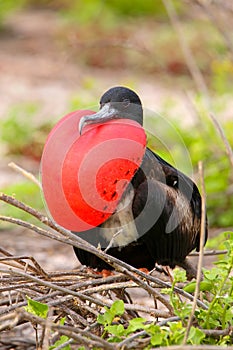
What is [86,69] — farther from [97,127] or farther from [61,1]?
[97,127]

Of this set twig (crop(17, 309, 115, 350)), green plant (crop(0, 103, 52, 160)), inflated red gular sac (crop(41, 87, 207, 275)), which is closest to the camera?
twig (crop(17, 309, 115, 350))

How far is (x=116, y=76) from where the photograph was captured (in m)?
7.89

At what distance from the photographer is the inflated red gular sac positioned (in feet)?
6.43

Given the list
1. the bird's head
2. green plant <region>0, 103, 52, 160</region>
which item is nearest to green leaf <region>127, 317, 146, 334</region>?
the bird's head

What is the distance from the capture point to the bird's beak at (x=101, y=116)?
6.76ft

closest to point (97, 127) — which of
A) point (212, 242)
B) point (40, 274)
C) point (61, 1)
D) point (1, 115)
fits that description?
point (40, 274)

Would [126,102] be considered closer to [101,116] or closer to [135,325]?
[101,116]

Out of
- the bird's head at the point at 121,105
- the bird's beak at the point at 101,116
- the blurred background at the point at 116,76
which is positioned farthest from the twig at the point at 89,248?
the blurred background at the point at 116,76

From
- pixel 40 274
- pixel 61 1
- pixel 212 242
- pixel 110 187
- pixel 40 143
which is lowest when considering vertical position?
pixel 61 1

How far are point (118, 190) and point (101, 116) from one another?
21 centimetres

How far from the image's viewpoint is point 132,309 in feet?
6.80

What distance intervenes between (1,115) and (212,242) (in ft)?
11.3

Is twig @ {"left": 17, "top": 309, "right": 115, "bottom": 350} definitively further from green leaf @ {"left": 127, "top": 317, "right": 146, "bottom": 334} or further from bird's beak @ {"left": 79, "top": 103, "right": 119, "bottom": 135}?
bird's beak @ {"left": 79, "top": 103, "right": 119, "bottom": 135}

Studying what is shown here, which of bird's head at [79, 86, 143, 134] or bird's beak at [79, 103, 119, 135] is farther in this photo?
bird's head at [79, 86, 143, 134]
